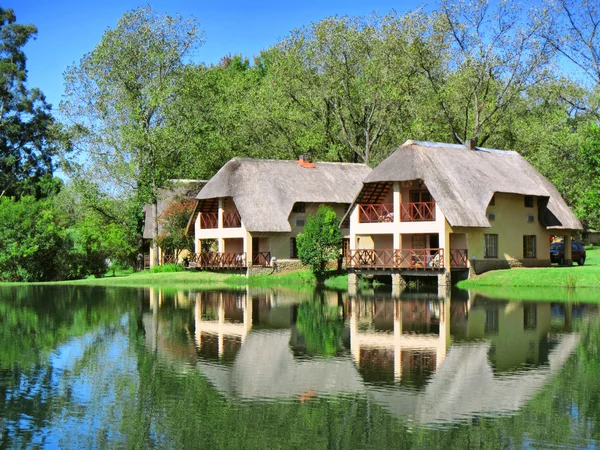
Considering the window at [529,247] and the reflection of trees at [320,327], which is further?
the window at [529,247]

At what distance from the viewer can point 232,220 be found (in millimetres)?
54688

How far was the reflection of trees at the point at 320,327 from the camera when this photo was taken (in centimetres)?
2080

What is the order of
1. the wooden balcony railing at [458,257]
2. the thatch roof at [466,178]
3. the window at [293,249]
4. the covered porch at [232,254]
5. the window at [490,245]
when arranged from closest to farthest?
the thatch roof at [466,178] → the wooden balcony railing at [458,257] → the window at [490,245] → the covered porch at [232,254] → the window at [293,249]

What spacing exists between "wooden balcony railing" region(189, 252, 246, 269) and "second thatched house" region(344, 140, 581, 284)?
8.23 metres

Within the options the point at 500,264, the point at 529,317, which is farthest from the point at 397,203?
the point at 529,317

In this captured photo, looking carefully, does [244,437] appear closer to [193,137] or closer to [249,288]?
[249,288]

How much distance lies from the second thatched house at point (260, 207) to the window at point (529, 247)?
1187 centimetres

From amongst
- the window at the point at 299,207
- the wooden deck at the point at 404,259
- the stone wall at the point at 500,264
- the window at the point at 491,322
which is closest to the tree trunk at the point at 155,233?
the window at the point at 299,207

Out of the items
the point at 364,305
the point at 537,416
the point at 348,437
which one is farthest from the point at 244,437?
the point at 364,305

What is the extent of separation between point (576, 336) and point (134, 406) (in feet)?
42.3

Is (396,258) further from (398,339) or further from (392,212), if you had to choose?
(398,339)

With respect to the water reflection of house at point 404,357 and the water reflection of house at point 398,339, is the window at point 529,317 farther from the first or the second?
the water reflection of house at point 398,339

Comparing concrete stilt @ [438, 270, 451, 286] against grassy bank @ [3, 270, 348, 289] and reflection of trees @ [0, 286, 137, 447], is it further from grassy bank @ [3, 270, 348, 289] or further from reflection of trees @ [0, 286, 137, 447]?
reflection of trees @ [0, 286, 137, 447]

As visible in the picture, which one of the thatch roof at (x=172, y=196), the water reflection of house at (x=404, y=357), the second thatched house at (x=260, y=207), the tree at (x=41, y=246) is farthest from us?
the thatch roof at (x=172, y=196)
